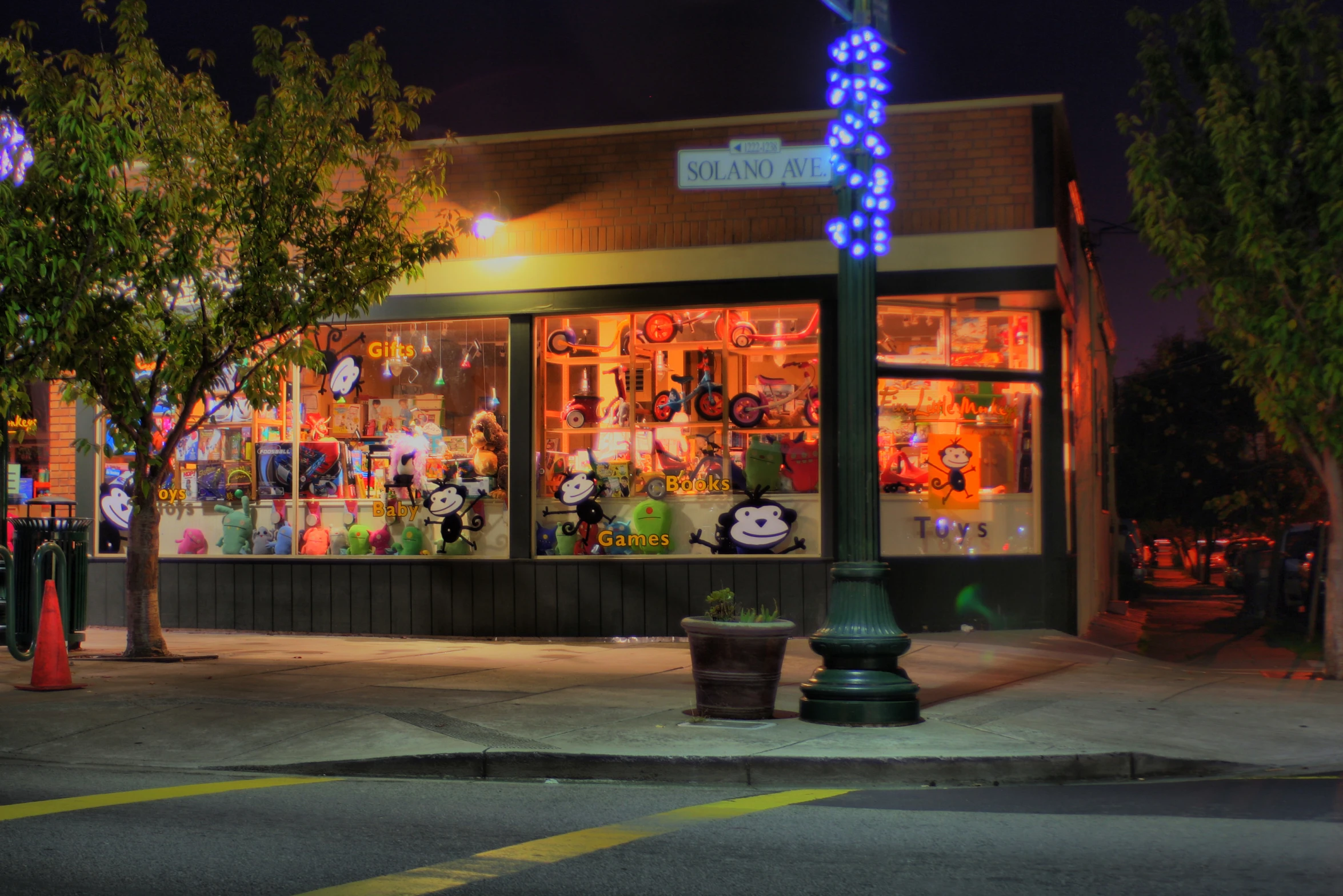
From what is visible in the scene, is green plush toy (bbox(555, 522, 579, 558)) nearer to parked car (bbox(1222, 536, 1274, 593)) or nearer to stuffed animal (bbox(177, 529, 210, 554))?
stuffed animal (bbox(177, 529, 210, 554))

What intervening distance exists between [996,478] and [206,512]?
989 cm

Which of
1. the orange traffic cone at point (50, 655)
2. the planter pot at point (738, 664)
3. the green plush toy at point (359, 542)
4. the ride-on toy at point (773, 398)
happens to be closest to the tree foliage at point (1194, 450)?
the ride-on toy at point (773, 398)

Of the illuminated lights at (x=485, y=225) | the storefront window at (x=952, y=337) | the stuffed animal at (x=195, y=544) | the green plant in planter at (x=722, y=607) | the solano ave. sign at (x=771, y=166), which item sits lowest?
the green plant in planter at (x=722, y=607)

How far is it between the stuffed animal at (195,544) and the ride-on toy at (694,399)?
6.08 metres

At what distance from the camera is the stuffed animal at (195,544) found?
1655cm

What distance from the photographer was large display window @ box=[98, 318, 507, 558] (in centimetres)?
1573

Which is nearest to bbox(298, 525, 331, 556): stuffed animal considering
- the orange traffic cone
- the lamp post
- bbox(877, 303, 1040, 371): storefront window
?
the orange traffic cone

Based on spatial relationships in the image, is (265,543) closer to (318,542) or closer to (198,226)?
(318,542)

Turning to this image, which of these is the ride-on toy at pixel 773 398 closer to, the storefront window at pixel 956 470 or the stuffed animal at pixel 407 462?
the storefront window at pixel 956 470

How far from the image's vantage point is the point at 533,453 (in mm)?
15477

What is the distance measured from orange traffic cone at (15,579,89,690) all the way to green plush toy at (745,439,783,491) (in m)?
7.41

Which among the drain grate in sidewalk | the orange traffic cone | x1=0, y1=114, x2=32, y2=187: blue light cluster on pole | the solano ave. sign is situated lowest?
the drain grate in sidewalk

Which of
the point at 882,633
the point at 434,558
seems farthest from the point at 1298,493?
the point at 882,633

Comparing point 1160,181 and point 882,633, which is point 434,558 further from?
A: point 1160,181
